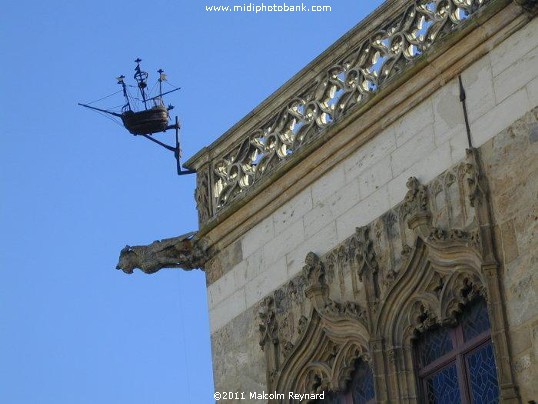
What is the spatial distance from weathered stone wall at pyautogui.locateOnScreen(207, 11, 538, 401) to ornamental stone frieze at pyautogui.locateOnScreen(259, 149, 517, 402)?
4.7 inches

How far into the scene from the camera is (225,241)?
17609 millimetres

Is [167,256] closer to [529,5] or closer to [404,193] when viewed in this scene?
[404,193]

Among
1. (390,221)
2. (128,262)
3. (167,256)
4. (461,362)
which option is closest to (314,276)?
(390,221)

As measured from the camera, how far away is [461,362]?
1493 centimetres

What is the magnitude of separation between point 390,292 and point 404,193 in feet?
2.62

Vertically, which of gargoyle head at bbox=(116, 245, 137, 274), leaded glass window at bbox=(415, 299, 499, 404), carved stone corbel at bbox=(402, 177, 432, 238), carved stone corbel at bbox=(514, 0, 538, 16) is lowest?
leaded glass window at bbox=(415, 299, 499, 404)

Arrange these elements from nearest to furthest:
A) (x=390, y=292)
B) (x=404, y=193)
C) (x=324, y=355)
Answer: (x=390, y=292)
(x=404, y=193)
(x=324, y=355)

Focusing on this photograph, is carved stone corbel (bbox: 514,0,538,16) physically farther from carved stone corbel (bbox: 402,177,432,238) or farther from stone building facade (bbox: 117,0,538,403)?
carved stone corbel (bbox: 402,177,432,238)

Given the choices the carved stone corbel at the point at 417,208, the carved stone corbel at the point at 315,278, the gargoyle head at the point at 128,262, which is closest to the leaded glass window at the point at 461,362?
the carved stone corbel at the point at 417,208

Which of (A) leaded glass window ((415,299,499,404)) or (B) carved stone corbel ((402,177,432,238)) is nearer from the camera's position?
(A) leaded glass window ((415,299,499,404))

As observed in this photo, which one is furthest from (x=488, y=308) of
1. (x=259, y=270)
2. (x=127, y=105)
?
(x=127, y=105)

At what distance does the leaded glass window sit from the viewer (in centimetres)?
1466

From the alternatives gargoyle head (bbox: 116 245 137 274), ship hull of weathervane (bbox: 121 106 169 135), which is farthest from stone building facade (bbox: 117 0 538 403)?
ship hull of weathervane (bbox: 121 106 169 135)

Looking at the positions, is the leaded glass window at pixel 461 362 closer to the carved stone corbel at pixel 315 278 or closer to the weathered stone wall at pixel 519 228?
the weathered stone wall at pixel 519 228
